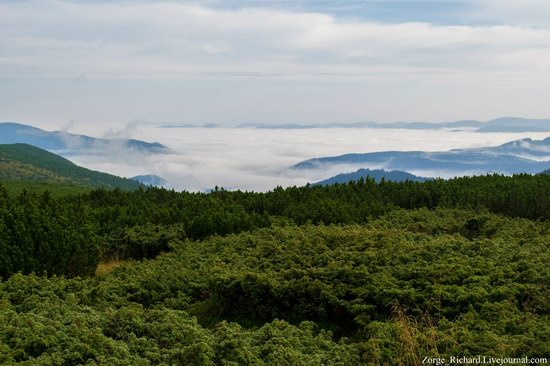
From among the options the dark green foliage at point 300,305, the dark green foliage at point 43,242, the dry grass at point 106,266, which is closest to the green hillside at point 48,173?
the dry grass at point 106,266

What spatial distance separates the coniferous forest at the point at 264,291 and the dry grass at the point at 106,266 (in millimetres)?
88

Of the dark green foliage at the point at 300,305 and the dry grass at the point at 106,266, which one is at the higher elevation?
the dark green foliage at the point at 300,305

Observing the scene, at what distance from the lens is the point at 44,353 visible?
624cm

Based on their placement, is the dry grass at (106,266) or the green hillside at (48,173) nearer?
the dry grass at (106,266)

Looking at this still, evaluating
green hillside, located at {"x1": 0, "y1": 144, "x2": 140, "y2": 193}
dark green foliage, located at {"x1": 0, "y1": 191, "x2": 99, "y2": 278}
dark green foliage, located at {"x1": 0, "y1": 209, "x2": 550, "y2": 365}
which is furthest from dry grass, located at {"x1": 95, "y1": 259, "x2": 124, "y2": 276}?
green hillside, located at {"x1": 0, "y1": 144, "x2": 140, "y2": 193}

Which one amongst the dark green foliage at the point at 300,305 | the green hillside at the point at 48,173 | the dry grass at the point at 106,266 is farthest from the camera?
the green hillside at the point at 48,173

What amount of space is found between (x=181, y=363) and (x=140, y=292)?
14.7ft

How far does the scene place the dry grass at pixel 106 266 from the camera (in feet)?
47.7

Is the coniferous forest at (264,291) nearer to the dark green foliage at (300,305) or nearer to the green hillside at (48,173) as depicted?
the dark green foliage at (300,305)

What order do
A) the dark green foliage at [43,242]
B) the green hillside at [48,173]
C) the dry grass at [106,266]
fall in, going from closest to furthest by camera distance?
the dark green foliage at [43,242] → the dry grass at [106,266] → the green hillside at [48,173]

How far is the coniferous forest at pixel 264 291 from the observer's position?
22.2 feet

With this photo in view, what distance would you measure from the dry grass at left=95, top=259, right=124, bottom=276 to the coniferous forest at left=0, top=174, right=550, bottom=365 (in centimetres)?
9

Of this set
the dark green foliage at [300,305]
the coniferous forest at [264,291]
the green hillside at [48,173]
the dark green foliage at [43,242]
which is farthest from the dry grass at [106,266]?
the green hillside at [48,173]

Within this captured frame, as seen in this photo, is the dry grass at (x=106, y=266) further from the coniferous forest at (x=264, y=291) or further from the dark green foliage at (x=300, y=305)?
the dark green foliage at (x=300, y=305)
